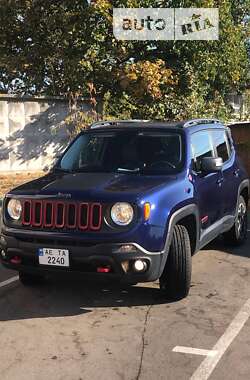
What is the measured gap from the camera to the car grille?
4.87m

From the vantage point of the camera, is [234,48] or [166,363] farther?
[234,48]

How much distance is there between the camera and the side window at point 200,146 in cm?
606

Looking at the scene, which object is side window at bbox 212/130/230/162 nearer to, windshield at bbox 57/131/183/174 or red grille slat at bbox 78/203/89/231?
windshield at bbox 57/131/183/174

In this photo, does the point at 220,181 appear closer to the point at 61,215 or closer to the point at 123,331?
the point at 61,215

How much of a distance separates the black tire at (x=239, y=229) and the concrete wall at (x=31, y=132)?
590 cm

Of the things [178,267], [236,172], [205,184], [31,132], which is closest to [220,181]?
[205,184]

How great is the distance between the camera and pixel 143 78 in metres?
12.6

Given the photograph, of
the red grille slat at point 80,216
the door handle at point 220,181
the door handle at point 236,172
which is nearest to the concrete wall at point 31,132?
the door handle at point 236,172

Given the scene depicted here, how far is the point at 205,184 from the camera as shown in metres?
6.11

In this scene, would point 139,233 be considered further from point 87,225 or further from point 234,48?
point 234,48

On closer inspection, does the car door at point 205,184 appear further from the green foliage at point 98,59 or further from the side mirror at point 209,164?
the green foliage at point 98,59

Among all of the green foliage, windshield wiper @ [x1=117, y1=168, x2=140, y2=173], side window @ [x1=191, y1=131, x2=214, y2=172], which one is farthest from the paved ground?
the green foliage

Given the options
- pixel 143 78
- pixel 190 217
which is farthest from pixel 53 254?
pixel 143 78

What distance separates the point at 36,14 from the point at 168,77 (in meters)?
3.39
